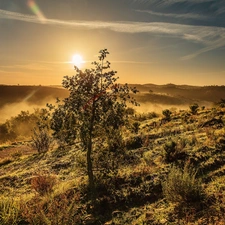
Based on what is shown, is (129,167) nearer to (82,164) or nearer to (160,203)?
(82,164)

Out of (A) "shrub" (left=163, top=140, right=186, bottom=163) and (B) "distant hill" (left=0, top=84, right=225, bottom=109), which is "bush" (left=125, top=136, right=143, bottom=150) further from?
(B) "distant hill" (left=0, top=84, right=225, bottom=109)

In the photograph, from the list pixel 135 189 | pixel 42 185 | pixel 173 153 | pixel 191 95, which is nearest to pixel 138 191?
pixel 135 189

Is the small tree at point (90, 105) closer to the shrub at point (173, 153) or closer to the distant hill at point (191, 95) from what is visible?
the shrub at point (173, 153)

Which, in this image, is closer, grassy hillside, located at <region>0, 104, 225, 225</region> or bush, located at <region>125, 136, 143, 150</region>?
grassy hillside, located at <region>0, 104, 225, 225</region>

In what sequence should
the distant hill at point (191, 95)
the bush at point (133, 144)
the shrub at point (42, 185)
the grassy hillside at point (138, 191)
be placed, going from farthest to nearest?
1. the distant hill at point (191, 95)
2. the bush at point (133, 144)
3. the shrub at point (42, 185)
4. the grassy hillside at point (138, 191)

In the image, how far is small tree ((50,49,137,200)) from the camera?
795cm

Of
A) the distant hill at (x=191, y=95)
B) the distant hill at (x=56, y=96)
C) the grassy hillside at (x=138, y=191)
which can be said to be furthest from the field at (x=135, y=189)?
the distant hill at (x=191, y=95)

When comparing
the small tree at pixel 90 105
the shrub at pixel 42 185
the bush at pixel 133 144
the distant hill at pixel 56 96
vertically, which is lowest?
the distant hill at pixel 56 96

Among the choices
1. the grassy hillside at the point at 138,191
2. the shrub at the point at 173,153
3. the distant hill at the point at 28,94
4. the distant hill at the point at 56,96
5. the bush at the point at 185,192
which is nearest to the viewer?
the grassy hillside at the point at 138,191

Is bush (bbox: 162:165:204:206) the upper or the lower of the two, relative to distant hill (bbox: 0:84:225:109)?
upper

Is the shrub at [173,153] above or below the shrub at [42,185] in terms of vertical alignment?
above

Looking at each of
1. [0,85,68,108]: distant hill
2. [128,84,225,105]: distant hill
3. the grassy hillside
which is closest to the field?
the grassy hillside

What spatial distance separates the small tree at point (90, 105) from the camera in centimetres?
795

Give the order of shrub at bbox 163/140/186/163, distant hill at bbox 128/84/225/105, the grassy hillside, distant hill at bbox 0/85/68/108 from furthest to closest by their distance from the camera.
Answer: distant hill at bbox 0/85/68/108
distant hill at bbox 128/84/225/105
shrub at bbox 163/140/186/163
the grassy hillside
